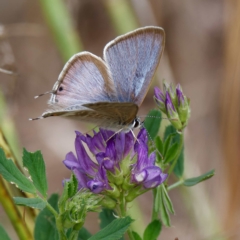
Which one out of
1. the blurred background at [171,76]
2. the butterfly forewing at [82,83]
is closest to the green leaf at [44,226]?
the butterfly forewing at [82,83]

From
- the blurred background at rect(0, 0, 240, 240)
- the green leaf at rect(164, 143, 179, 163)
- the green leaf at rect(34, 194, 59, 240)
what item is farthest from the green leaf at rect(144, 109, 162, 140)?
the blurred background at rect(0, 0, 240, 240)

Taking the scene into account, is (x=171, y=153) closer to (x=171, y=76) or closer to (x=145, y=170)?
(x=145, y=170)

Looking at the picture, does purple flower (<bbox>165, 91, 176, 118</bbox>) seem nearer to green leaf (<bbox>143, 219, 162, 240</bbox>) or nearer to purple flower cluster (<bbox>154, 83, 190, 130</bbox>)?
purple flower cluster (<bbox>154, 83, 190, 130</bbox>)

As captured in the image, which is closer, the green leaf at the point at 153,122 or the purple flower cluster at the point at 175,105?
the purple flower cluster at the point at 175,105

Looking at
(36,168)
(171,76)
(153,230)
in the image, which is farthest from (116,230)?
(171,76)

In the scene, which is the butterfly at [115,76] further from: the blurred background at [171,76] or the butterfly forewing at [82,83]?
the blurred background at [171,76]
